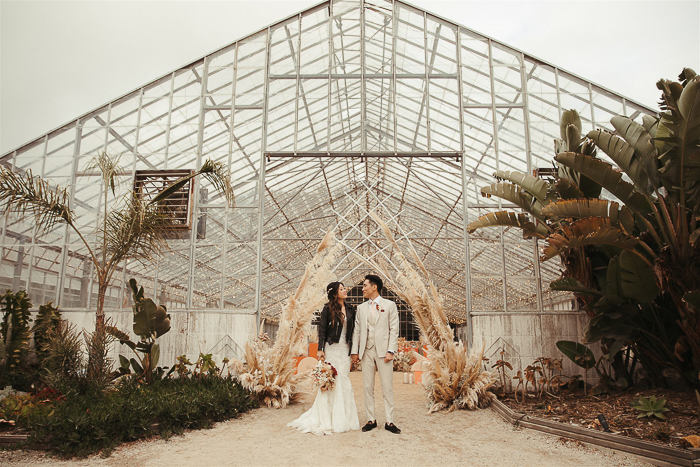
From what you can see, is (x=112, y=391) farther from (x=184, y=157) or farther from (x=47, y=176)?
(x=184, y=157)

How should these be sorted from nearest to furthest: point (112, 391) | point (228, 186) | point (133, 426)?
point (133, 426) < point (112, 391) < point (228, 186)

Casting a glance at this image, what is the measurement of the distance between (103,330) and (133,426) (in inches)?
69.4

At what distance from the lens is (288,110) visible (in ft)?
37.6

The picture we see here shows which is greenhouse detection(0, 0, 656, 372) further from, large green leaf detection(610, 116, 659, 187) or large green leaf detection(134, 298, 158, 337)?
large green leaf detection(610, 116, 659, 187)

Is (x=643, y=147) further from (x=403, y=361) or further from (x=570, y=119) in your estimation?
(x=403, y=361)

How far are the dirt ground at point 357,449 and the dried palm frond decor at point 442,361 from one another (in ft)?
2.55

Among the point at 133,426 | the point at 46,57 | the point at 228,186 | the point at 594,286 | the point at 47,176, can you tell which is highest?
the point at 46,57

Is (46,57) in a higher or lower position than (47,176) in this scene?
higher

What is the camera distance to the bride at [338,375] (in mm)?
5328

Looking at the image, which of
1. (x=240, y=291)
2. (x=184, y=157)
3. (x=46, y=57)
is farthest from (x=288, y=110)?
(x=240, y=291)

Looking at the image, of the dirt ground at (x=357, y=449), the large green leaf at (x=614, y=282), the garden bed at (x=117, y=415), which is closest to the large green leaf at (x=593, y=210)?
the large green leaf at (x=614, y=282)

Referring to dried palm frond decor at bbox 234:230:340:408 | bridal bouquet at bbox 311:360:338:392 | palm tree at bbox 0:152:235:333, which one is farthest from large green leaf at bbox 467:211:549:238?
palm tree at bbox 0:152:235:333

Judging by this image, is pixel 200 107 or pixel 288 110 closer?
pixel 200 107

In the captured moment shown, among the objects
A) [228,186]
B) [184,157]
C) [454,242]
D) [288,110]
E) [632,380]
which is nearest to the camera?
[632,380]
